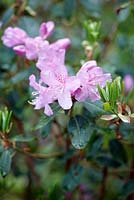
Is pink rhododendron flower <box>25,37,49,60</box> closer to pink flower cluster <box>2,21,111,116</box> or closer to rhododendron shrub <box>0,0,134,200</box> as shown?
rhododendron shrub <box>0,0,134,200</box>

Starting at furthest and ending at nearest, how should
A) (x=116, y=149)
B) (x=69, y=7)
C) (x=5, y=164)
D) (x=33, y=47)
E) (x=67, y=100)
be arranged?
(x=69, y=7), (x=116, y=149), (x=33, y=47), (x=5, y=164), (x=67, y=100)

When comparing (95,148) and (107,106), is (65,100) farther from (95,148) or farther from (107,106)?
(95,148)

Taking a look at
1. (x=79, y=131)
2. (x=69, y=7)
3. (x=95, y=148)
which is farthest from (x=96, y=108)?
(x=69, y=7)

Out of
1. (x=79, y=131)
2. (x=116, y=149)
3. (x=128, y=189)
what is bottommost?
(x=128, y=189)

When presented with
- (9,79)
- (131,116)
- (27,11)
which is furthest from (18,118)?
(131,116)

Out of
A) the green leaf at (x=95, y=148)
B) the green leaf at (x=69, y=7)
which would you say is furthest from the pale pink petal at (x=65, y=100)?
the green leaf at (x=69, y=7)

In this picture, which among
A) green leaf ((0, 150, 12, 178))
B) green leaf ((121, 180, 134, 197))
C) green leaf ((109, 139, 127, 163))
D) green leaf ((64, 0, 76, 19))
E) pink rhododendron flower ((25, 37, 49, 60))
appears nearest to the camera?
green leaf ((0, 150, 12, 178))

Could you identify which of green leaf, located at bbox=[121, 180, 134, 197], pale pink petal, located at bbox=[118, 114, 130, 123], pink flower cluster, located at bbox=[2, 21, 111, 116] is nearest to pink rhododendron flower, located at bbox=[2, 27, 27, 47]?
pink flower cluster, located at bbox=[2, 21, 111, 116]
